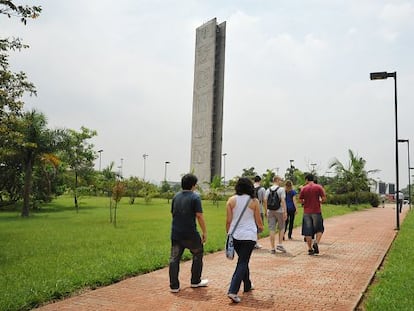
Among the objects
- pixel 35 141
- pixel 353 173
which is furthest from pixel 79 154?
pixel 353 173

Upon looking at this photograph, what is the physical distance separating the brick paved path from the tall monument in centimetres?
5118

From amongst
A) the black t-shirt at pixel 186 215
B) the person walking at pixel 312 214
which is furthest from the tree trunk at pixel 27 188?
the black t-shirt at pixel 186 215

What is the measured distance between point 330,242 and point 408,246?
6.65 feet

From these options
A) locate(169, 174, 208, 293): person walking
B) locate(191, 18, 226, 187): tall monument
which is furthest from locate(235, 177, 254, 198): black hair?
locate(191, 18, 226, 187): tall monument

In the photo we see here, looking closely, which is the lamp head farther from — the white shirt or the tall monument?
the tall monument

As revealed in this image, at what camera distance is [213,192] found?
1460 inches

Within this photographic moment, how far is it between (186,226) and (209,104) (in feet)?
183

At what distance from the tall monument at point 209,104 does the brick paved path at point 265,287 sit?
51.2 m

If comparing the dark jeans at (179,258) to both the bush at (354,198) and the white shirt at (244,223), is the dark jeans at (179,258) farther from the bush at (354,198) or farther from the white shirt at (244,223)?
the bush at (354,198)

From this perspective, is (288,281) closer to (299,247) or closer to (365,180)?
(299,247)

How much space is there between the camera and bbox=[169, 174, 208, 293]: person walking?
6.31 metres

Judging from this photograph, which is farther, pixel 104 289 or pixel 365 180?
pixel 365 180

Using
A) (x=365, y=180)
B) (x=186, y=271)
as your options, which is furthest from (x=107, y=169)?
(x=186, y=271)

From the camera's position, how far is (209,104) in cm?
6131
